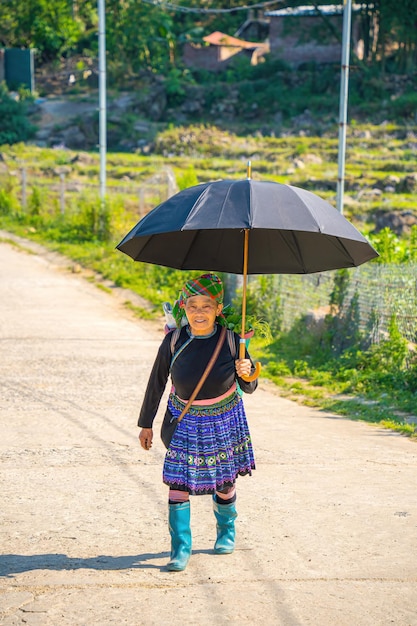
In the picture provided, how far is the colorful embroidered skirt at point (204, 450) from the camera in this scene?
4.86 meters

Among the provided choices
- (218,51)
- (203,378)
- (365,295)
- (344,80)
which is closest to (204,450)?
(203,378)

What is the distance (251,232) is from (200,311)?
2.60 feet

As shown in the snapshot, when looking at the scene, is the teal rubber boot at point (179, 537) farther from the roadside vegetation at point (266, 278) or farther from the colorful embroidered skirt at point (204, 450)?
the roadside vegetation at point (266, 278)

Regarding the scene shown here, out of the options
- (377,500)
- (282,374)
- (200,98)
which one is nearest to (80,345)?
(282,374)

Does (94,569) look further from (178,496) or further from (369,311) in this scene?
(369,311)

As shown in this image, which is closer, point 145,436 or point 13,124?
point 145,436

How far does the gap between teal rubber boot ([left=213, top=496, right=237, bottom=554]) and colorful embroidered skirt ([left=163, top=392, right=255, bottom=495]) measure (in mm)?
171

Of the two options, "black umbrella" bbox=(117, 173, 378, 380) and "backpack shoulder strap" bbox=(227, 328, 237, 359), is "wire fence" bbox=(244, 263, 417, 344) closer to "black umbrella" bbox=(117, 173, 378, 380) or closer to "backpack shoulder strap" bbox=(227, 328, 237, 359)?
"black umbrella" bbox=(117, 173, 378, 380)

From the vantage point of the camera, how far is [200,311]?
4922 millimetres

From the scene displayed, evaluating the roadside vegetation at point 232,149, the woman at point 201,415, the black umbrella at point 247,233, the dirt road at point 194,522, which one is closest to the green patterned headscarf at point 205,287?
the woman at point 201,415

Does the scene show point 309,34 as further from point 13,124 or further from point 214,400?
point 214,400

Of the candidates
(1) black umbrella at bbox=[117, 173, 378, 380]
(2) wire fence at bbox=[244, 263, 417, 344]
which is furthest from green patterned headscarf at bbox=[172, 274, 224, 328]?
(2) wire fence at bbox=[244, 263, 417, 344]

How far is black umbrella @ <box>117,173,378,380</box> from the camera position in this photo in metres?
4.71

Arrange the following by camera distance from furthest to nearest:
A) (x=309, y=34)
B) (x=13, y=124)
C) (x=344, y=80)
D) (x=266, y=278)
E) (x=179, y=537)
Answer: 1. (x=309, y=34)
2. (x=13, y=124)
3. (x=344, y=80)
4. (x=266, y=278)
5. (x=179, y=537)
